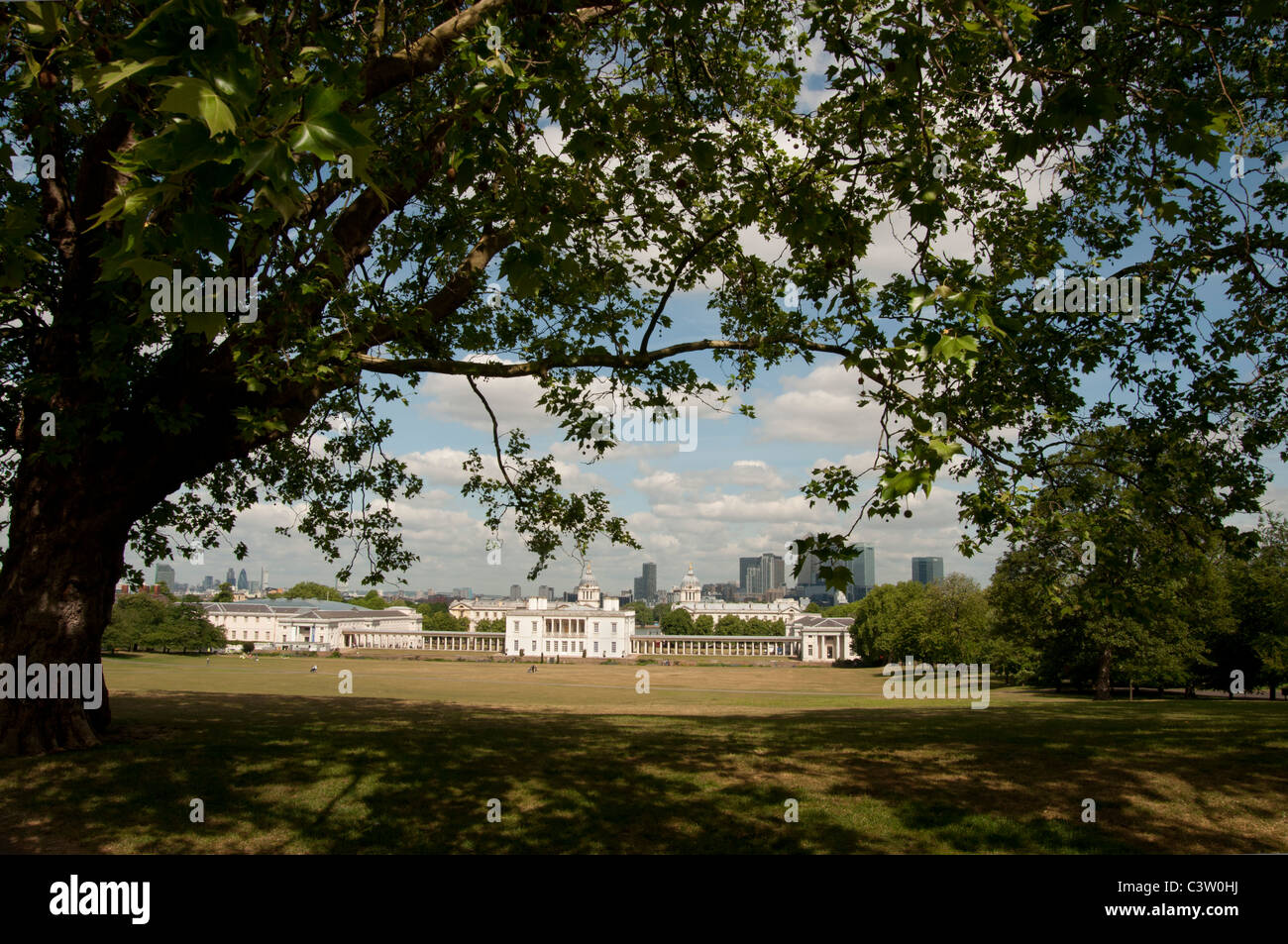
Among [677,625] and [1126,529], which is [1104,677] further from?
[677,625]

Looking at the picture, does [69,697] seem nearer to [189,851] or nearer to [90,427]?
[90,427]

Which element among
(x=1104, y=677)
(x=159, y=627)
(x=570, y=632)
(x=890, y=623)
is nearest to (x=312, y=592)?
(x=570, y=632)

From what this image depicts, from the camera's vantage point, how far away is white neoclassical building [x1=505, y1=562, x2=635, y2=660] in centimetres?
14262

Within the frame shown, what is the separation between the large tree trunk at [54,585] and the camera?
10.0m

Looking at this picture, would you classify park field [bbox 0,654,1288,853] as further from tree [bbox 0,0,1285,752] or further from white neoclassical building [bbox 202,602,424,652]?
white neoclassical building [bbox 202,602,424,652]

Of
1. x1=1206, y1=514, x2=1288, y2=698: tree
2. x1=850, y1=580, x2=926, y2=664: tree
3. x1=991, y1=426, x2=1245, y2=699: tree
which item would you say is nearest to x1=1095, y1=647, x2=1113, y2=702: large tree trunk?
x1=1206, y1=514, x2=1288, y2=698: tree

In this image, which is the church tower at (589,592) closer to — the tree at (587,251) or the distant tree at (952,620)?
the distant tree at (952,620)

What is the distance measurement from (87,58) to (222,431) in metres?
6.55

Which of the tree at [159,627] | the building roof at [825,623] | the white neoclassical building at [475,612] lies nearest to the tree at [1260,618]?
the tree at [159,627]

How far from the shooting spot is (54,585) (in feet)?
33.8

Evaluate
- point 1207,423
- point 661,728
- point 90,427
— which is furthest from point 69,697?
point 1207,423

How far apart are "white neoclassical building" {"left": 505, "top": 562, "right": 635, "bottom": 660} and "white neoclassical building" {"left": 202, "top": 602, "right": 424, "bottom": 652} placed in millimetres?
21769

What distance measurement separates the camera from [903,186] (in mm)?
5914

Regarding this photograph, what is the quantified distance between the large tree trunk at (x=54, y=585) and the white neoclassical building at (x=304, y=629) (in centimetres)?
13302
